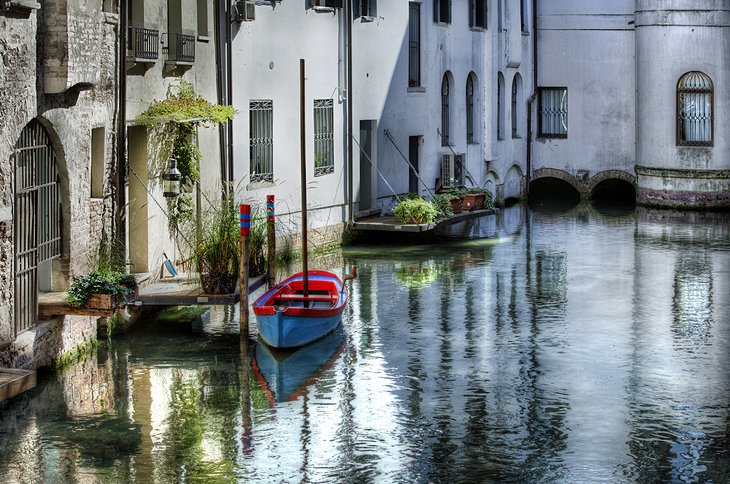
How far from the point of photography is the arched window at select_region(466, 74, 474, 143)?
37.0 metres

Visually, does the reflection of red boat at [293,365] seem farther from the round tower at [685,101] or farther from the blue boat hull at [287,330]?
the round tower at [685,101]

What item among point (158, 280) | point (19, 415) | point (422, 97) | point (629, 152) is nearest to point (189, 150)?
point (158, 280)

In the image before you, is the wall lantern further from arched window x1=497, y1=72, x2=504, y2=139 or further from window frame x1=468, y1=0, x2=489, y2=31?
arched window x1=497, y1=72, x2=504, y2=139

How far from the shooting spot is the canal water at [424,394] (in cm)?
1395

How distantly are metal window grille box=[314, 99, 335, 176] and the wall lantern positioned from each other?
7820 millimetres

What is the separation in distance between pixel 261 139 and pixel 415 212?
4433 millimetres

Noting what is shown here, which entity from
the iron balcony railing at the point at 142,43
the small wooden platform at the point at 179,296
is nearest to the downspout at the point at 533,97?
the iron balcony railing at the point at 142,43

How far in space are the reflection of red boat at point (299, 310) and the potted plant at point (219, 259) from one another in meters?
0.56

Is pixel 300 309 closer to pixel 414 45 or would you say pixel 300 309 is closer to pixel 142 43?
pixel 142 43

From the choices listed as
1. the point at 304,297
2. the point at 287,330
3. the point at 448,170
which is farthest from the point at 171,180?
the point at 448,170

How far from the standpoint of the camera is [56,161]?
18.5m

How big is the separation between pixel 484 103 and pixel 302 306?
17.7 meters

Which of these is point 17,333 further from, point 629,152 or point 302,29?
point 629,152

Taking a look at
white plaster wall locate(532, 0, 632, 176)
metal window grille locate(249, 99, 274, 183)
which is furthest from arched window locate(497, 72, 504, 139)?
metal window grille locate(249, 99, 274, 183)
